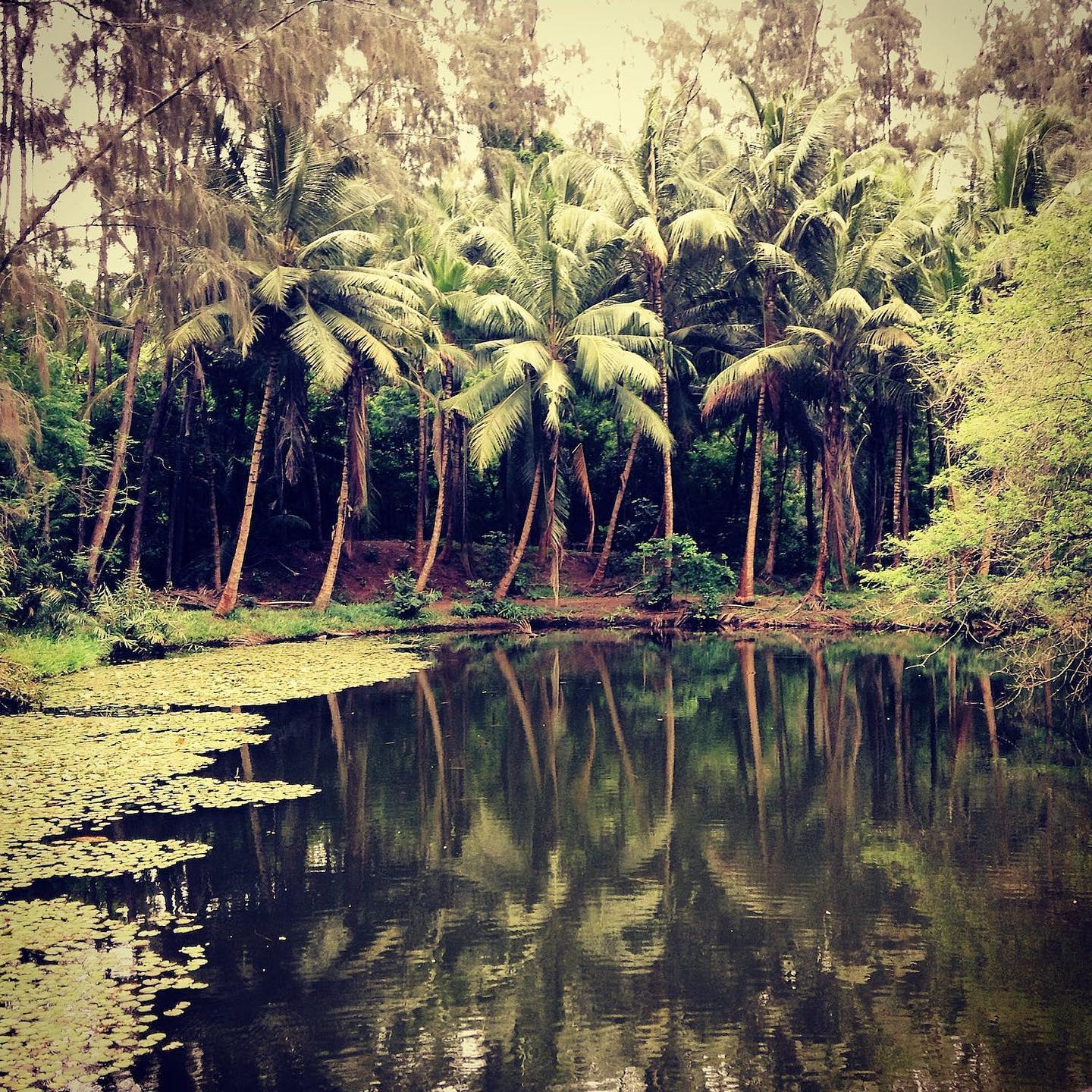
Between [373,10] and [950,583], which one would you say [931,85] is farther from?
[373,10]

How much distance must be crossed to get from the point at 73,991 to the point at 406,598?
1769 centimetres

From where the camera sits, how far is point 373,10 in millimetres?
12828

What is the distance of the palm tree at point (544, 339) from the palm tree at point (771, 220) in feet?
7.17

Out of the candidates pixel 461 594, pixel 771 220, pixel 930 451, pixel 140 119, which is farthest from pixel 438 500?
pixel 140 119

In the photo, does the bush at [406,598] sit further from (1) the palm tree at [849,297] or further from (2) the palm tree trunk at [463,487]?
(1) the palm tree at [849,297]

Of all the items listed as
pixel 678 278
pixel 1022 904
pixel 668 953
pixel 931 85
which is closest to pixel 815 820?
pixel 1022 904

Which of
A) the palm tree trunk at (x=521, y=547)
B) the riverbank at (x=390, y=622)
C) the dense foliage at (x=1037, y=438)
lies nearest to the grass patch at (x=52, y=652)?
the riverbank at (x=390, y=622)

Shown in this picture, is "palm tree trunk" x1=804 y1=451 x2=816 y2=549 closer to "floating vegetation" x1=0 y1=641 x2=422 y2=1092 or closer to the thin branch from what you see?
"floating vegetation" x1=0 y1=641 x2=422 y2=1092

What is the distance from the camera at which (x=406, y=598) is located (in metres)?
23.7

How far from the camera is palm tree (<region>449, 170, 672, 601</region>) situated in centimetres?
2361

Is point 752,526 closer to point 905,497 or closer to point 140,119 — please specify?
point 905,497

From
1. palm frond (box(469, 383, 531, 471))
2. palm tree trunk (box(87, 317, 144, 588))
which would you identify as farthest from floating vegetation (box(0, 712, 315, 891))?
palm frond (box(469, 383, 531, 471))

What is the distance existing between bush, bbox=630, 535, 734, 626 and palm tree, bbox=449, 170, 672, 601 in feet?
7.15

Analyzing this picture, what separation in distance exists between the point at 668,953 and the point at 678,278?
21.9 m
